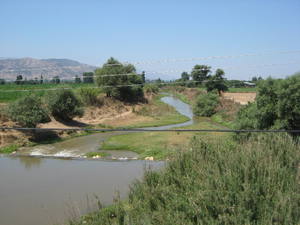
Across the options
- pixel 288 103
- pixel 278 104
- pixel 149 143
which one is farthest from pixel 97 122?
pixel 288 103

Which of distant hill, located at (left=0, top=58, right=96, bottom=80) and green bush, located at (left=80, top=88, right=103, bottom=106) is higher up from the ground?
distant hill, located at (left=0, top=58, right=96, bottom=80)

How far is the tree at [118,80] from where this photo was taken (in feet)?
150

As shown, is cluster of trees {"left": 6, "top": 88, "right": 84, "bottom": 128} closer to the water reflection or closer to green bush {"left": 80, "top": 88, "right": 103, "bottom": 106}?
the water reflection

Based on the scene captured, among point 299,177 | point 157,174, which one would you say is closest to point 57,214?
point 157,174

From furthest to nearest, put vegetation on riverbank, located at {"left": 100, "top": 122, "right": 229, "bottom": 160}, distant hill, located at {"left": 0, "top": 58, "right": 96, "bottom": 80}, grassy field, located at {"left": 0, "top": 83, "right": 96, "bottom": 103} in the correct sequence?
grassy field, located at {"left": 0, "top": 83, "right": 96, "bottom": 103}
distant hill, located at {"left": 0, "top": 58, "right": 96, "bottom": 80}
vegetation on riverbank, located at {"left": 100, "top": 122, "right": 229, "bottom": 160}

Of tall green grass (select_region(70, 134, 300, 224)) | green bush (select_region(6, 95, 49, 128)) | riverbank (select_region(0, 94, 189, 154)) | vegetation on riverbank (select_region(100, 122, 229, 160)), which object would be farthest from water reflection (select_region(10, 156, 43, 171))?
tall green grass (select_region(70, 134, 300, 224))

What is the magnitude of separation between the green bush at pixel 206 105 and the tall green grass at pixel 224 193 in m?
36.2

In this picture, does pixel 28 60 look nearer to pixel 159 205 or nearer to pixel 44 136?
pixel 44 136

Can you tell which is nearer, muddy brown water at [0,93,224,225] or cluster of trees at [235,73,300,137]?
muddy brown water at [0,93,224,225]

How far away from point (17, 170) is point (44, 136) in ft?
36.6

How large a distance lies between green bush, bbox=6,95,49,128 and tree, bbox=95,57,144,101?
17984mm

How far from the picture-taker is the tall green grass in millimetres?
5680

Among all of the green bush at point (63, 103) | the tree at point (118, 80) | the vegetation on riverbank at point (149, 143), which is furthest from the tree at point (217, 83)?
the green bush at point (63, 103)

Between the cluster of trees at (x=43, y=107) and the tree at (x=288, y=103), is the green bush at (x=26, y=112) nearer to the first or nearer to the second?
the cluster of trees at (x=43, y=107)
